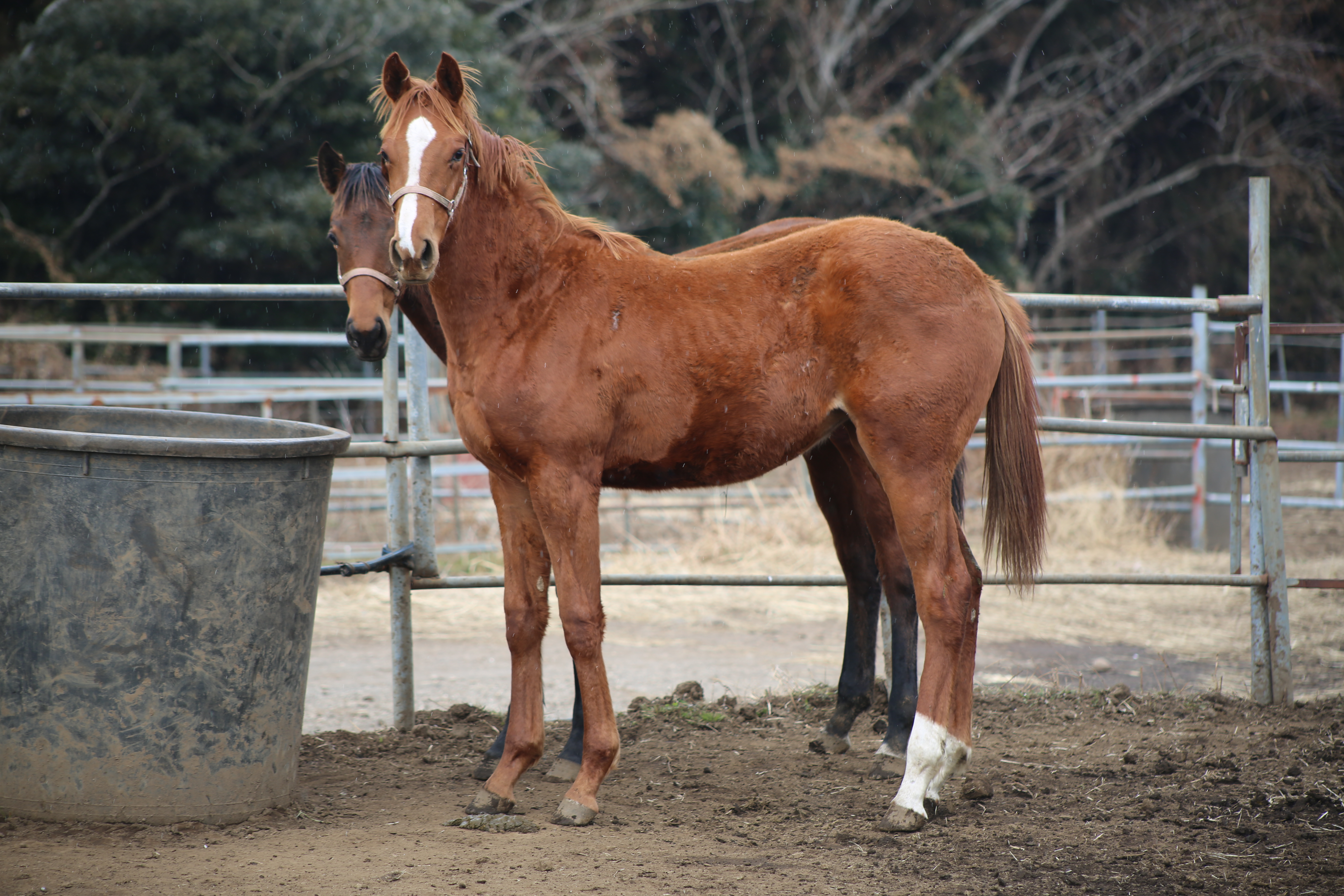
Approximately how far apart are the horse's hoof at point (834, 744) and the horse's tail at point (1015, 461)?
2.83 feet

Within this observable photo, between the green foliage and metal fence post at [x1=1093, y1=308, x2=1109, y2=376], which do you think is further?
metal fence post at [x1=1093, y1=308, x2=1109, y2=376]

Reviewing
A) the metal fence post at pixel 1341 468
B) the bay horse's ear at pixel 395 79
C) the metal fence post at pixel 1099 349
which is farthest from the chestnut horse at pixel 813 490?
the metal fence post at pixel 1099 349

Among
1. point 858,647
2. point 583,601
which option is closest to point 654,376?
point 583,601

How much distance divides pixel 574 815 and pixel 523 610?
637 millimetres

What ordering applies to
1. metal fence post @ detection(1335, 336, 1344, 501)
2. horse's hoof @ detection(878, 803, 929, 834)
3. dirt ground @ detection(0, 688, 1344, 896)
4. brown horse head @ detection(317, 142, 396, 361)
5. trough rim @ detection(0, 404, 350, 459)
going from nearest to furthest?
dirt ground @ detection(0, 688, 1344, 896) < trough rim @ detection(0, 404, 350, 459) < horse's hoof @ detection(878, 803, 929, 834) < brown horse head @ detection(317, 142, 396, 361) < metal fence post @ detection(1335, 336, 1344, 501)

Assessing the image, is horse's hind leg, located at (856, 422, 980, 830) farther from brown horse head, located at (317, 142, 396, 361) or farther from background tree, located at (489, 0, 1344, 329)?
background tree, located at (489, 0, 1344, 329)

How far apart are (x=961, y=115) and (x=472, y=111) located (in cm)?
1689

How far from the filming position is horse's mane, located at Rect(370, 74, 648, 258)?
301cm

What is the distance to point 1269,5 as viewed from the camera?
1923 centimetres

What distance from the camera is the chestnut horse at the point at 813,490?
319 centimetres

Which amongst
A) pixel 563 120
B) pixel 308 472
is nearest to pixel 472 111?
pixel 308 472

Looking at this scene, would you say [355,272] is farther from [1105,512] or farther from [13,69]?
[13,69]

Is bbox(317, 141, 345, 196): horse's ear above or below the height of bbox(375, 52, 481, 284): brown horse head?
above

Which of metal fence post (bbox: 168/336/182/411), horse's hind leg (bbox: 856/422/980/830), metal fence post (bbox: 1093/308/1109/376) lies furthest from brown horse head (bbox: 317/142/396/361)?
metal fence post (bbox: 1093/308/1109/376)
